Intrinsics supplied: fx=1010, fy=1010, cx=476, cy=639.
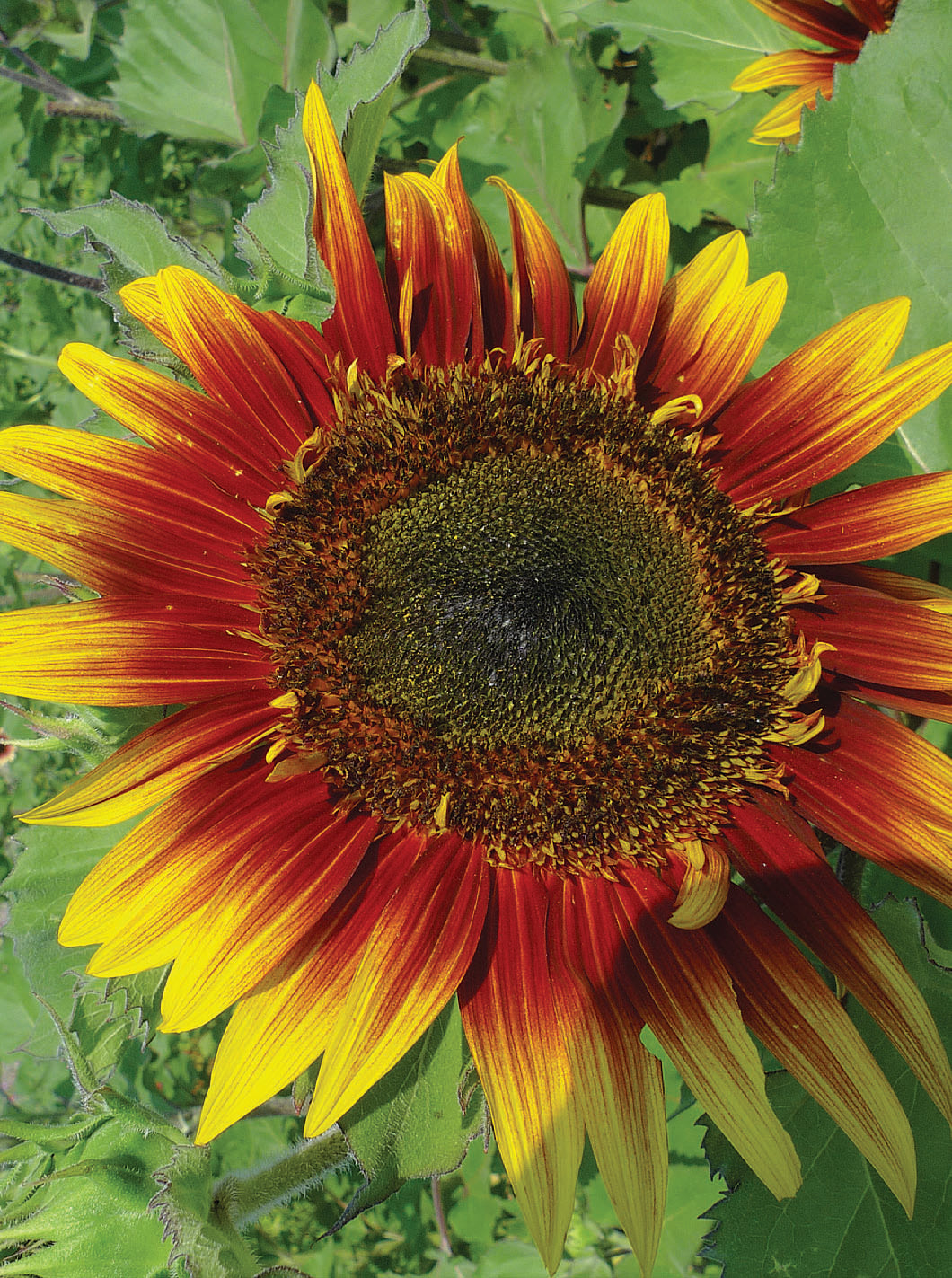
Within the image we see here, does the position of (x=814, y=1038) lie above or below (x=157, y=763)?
below

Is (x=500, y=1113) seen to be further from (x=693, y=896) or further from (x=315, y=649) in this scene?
(x=315, y=649)

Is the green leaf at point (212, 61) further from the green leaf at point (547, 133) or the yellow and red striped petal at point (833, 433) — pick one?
the yellow and red striped petal at point (833, 433)

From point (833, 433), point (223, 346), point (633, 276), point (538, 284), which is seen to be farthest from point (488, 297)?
point (833, 433)

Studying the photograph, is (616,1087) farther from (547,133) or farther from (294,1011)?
(547,133)

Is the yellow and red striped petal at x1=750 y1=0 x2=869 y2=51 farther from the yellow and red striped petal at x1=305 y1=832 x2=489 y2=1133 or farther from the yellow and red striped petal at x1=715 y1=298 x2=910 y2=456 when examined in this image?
the yellow and red striped petal at x1=305 y1=832 x2=489 y2=1133

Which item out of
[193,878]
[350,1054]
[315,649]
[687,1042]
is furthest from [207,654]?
[687,1042]
